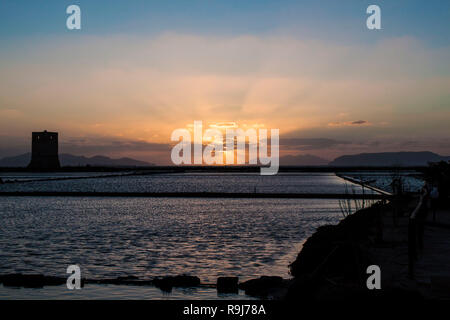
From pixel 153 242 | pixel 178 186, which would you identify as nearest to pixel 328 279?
pixel 153 242

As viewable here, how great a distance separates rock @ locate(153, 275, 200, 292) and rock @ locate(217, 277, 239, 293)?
619 millimetres

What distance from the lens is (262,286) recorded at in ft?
32.5

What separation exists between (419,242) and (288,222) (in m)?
12.3

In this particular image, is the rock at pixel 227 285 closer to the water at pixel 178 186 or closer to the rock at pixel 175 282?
the rock at pixel 175 282

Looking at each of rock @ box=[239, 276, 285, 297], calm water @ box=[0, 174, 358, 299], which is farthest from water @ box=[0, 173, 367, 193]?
rock @ box=[239, 276, 285, 297]

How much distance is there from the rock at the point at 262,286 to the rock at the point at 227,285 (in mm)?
200

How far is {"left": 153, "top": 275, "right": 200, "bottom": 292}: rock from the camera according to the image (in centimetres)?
1032

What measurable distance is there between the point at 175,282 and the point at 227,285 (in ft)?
3.56

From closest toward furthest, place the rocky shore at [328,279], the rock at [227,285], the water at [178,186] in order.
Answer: the rocky shore at [328,279] → the rock at [227,285] → the water at [178,186]

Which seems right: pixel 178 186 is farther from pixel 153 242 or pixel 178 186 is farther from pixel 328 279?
pixel 328 279

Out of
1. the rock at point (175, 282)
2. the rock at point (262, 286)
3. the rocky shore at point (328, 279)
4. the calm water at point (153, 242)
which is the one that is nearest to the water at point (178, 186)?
the calm water at point (153, 242)

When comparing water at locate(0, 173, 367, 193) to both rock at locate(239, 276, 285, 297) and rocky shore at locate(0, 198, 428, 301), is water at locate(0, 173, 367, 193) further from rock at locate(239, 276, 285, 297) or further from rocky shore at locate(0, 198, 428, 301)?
rock at locate(239, 276, 285, 297)

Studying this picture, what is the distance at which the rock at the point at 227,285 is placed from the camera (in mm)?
10000
